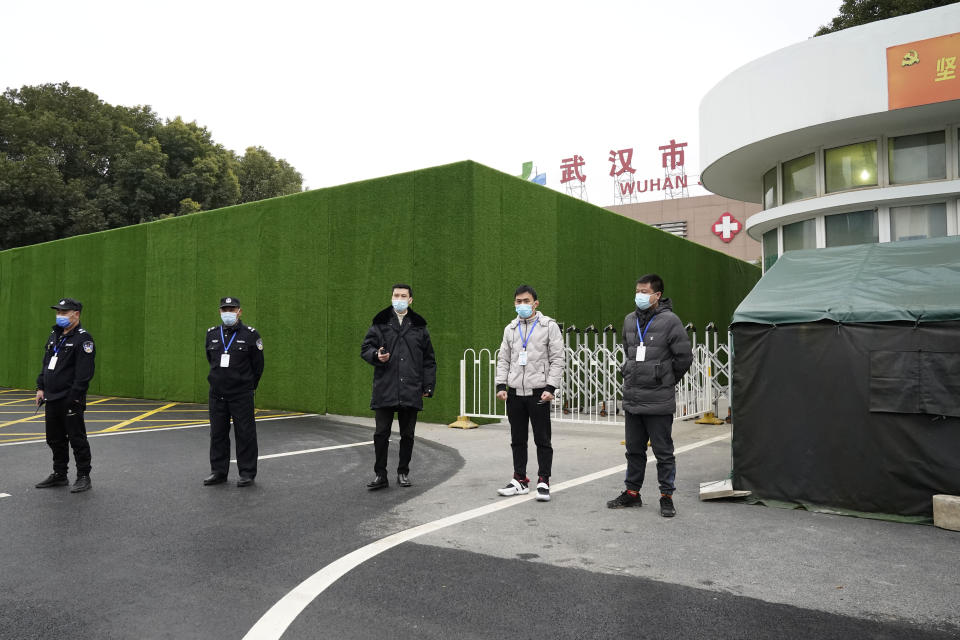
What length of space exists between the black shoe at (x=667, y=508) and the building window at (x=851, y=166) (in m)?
7.28

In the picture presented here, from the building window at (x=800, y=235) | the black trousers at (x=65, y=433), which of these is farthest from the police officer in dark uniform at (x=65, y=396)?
the building window at (x=800, y=235)

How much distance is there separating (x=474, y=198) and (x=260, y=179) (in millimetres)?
31781

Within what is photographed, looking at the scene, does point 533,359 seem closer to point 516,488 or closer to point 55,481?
point 516,488

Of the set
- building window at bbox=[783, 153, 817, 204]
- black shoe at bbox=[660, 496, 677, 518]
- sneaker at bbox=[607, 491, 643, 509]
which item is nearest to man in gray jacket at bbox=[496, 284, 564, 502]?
sneaker at bbox=[607, 491, 643, 509]

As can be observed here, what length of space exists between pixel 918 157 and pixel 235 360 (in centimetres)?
976

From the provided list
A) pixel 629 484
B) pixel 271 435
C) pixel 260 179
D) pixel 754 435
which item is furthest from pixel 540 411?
pixel 260 179

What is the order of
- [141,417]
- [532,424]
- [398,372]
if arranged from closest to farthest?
[532,424] → [398,372] → [141,417]

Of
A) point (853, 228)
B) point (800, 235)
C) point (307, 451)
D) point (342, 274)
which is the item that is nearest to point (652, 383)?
point (307, 451)

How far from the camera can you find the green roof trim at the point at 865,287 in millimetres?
5199

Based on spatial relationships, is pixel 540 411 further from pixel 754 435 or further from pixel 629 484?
pixel 754 435

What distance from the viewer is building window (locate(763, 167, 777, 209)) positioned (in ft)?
38.0

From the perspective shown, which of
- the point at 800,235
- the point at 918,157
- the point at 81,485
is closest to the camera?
the point at 81,485

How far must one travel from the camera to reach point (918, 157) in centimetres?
963

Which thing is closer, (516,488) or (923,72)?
(516,488)
